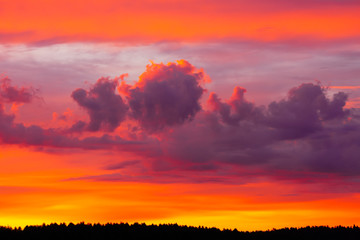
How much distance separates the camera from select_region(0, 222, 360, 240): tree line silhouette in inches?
5399

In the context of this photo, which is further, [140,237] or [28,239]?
[140,237]

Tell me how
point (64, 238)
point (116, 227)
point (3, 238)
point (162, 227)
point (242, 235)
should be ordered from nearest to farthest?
point (3, 238) → point (64, 238) → point (116, 227) → point (162, 227) → point (242, 235)

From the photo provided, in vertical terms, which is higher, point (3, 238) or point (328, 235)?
point (328, 235)

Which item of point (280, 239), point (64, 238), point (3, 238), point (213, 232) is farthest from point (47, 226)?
point (280, 239)

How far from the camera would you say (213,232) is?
18425cm

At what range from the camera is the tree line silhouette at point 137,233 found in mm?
137125

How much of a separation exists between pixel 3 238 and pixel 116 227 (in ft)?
116

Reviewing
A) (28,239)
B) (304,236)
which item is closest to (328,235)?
(304,236)

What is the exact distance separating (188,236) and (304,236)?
41419mm

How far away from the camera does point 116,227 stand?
156 metres

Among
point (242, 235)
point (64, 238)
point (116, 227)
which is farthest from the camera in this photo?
point (242, 235)

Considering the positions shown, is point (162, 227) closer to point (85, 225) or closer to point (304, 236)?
point (85, 225)

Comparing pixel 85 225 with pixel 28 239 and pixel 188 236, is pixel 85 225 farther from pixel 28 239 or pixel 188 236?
pixel 188 236

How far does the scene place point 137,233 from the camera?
16088 centimetres
